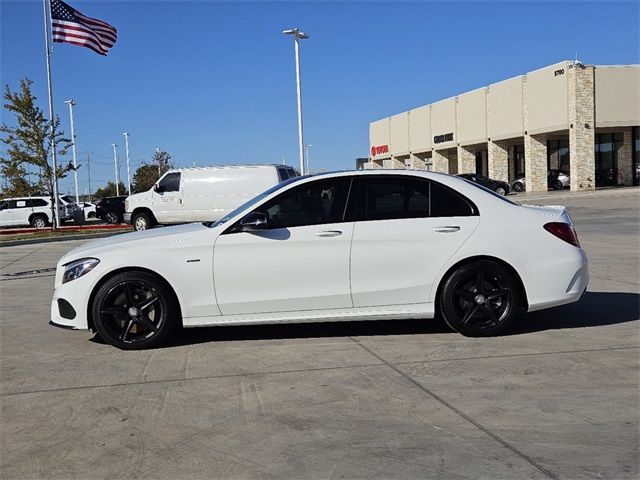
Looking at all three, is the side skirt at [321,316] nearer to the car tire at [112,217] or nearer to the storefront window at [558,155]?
the car tire at [112,217]

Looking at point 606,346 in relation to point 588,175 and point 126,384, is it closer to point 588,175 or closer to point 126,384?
point 126,384

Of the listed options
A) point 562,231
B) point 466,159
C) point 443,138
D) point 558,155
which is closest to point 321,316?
point 562,231

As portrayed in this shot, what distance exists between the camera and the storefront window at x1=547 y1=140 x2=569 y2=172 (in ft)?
161

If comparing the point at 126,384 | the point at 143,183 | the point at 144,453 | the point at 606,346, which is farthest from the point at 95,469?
the point at 143,183

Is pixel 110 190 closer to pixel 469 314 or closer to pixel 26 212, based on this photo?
pixel 26 212

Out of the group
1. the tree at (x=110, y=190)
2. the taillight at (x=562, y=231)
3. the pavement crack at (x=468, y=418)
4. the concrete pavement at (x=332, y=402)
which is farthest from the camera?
the tree at (x=110, y=190)

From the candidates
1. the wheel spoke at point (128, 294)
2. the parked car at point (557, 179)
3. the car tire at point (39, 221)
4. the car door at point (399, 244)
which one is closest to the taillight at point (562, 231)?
the car door at point (399, 244)

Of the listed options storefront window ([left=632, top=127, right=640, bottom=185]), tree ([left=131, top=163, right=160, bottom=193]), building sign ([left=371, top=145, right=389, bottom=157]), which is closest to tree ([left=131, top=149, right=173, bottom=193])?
tree ([left=131, top=163, right=160, bottom=193])

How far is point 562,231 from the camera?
6168 mm

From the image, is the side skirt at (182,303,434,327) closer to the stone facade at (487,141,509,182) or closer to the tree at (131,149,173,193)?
the stone facade at (487,141,509,182)

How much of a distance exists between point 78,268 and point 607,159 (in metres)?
48.2

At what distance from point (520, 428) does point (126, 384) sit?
9.47 feet

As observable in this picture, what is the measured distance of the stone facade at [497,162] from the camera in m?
50.3

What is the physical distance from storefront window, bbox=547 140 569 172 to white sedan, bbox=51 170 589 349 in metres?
45.4
